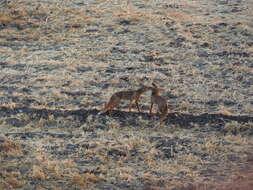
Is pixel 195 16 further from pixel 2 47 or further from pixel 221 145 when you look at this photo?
pixel 221 145

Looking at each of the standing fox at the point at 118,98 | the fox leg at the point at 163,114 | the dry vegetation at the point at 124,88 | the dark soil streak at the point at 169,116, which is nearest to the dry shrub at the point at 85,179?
the dry vegetation at the point at 124,88

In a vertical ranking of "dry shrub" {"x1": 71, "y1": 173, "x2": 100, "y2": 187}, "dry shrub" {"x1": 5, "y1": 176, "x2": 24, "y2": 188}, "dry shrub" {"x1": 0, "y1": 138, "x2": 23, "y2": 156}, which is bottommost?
"dry shrub" {"x1": 0, "y1": 138, "x2": 23, "y2": 156}

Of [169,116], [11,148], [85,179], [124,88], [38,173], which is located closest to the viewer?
[85,179]

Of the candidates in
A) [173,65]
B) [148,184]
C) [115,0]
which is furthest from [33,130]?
[115,0]

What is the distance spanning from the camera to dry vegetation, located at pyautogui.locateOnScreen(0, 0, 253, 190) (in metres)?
11.3

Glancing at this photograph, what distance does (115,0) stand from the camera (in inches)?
1314

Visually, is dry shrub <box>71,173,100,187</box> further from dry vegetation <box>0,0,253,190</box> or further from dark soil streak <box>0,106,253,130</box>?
dark soil streak <box>0,106,253,130</box>

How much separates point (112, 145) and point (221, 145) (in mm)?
2760

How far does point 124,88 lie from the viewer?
18.9m

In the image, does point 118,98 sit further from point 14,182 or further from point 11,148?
point 14,182

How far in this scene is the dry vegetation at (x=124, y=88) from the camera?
1126cm

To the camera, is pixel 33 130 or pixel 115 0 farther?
pixel 115 0

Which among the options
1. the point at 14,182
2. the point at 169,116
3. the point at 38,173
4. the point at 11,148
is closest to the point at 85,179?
the point at 38,173

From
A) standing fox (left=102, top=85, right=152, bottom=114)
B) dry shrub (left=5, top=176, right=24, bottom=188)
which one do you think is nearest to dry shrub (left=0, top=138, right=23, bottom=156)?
dry shrub (left=5, top=176, right=24, bottom=188)
